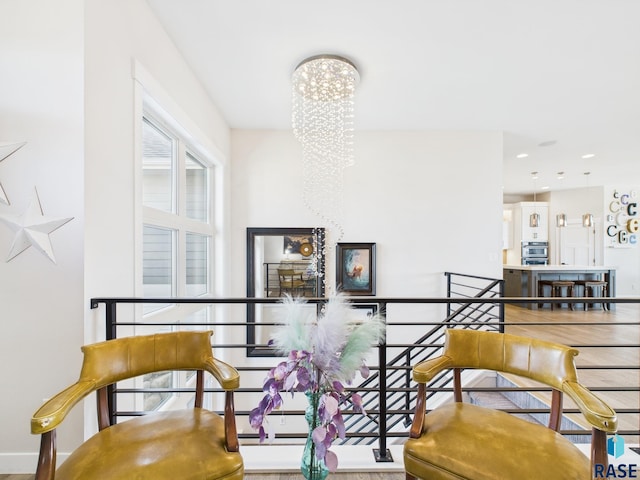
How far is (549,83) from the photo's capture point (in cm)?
310

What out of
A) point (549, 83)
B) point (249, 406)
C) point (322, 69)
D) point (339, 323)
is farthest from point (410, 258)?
point (339, 323)

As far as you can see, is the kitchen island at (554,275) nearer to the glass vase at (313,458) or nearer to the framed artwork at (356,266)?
the framed artwork at (356,266)

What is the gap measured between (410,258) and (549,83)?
8.15 feet

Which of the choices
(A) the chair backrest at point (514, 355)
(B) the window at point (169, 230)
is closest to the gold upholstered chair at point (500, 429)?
(A) the chair backrest at point (514, 355)

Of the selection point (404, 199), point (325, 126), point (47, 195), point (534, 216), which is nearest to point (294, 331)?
point (47, 195)

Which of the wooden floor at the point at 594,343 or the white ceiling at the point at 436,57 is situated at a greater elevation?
the white ceiling at the point at 436,57

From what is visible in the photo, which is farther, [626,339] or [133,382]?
[626,339]

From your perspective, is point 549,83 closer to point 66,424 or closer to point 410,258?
point 410,258

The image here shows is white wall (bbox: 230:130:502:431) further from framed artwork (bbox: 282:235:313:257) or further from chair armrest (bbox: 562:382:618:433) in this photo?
chair armrest (bbox: 562:382:618:433)

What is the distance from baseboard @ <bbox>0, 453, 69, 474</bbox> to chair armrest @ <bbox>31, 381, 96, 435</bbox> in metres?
0.91

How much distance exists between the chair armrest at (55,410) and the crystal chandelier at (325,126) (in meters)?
2.70

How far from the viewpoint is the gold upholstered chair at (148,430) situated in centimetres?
99

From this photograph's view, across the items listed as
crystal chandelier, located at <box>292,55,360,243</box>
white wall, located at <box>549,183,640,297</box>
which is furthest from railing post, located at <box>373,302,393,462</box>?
white wall, located at <box>549,183,640,297</box>

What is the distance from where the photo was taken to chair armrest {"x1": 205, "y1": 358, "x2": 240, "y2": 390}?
1188mm
